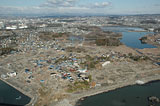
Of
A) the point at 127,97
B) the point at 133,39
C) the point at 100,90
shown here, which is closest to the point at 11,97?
the point at 100,90

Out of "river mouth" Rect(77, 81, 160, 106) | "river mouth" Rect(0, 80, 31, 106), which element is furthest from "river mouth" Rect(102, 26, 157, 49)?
"river mouth" Rect(0, 80, 31, 106)

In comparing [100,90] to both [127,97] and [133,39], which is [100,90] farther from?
[133,39]

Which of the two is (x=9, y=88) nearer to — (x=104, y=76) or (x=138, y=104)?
(x=104, y=76)

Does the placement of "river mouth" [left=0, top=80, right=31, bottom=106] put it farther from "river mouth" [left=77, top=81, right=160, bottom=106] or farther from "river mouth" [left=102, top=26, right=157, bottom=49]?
"river mouth" [left=102, top=26, right=157, bottom=49]

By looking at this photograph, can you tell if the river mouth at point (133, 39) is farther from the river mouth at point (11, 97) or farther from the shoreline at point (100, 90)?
the river mouth at point (11, 97)

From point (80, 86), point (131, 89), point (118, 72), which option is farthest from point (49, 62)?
point (131, 89)

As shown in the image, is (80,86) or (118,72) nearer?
(80,86)

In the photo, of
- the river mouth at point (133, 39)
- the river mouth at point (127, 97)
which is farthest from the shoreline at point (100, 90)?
the river mouth at point (133, 39)
